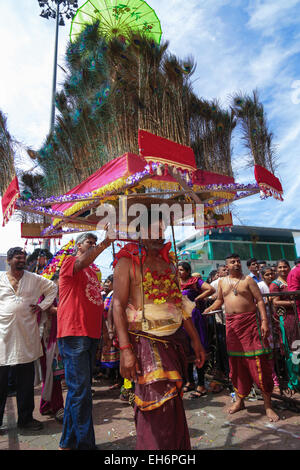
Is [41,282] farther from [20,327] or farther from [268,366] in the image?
[268,366]

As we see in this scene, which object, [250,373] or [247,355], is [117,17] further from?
[250,373]

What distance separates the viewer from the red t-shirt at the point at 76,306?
2.81 metres

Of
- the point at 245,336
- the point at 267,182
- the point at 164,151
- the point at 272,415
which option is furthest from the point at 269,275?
the point at 164,151

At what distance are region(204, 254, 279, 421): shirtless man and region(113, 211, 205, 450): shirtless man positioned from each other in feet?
4.76

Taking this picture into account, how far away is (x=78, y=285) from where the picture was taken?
3.01 meters

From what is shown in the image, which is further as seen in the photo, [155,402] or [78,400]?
[78,400]

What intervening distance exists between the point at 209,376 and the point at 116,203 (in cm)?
386

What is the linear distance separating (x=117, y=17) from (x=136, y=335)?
182 inches

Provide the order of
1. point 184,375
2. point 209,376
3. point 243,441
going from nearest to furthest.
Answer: point 184,375 < point 243,441 < point 209,376

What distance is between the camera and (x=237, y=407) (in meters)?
3.59

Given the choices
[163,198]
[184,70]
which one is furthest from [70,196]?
[184,70]

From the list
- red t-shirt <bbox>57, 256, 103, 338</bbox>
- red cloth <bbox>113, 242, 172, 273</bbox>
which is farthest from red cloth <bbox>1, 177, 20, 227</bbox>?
red cloth <bbox>113, 242, 172, 273</bbox>

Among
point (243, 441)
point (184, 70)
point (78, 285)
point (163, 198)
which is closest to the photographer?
point (243, 441)

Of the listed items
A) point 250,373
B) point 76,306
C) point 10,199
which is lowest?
point 250,373
